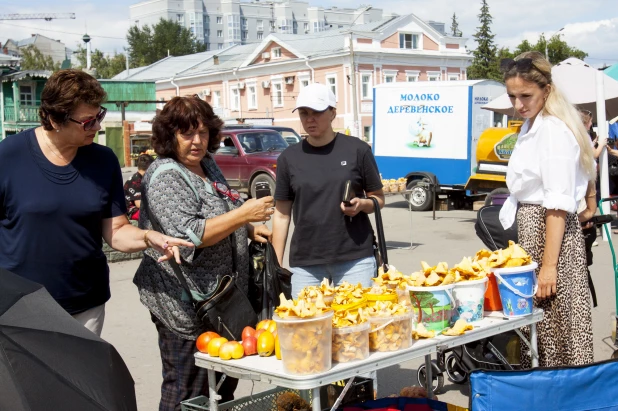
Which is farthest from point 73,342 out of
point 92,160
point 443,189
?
point 443,189

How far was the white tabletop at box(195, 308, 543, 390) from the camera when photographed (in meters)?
2.98

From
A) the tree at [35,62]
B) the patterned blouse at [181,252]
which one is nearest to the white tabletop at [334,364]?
the patterned blouse at [181,252]

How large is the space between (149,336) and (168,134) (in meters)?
4.13

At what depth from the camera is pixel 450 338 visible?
3.55m

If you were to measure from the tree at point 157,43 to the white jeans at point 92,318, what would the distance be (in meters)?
107

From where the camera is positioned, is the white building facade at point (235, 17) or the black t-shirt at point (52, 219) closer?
the black t-shirt at point (52, 219)

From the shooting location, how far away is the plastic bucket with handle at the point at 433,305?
3.64 m

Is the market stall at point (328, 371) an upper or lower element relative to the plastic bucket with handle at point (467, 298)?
lower

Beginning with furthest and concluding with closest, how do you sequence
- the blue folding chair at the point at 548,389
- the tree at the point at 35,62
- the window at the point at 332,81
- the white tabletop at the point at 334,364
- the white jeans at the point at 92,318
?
the tree at the point at 35,62 < the window at the point at 332,81 < the white jeans at the point at 92,318 < the blue folding chair at the point at 548,389 < the white tabletop at the point at 334,364

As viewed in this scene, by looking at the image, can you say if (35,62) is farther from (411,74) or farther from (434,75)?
(434,75)

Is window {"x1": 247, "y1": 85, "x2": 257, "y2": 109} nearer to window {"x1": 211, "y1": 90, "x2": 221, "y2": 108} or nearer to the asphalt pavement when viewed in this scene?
window {"x1": 211, "y1": 90, "x2": 221, "y2": 108}

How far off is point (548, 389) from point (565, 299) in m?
0.69

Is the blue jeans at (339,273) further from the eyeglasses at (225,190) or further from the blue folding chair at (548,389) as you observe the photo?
the blue folding chair at (548,389)

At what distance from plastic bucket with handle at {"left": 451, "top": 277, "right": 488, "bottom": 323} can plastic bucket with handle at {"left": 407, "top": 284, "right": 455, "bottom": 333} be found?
13 cm
